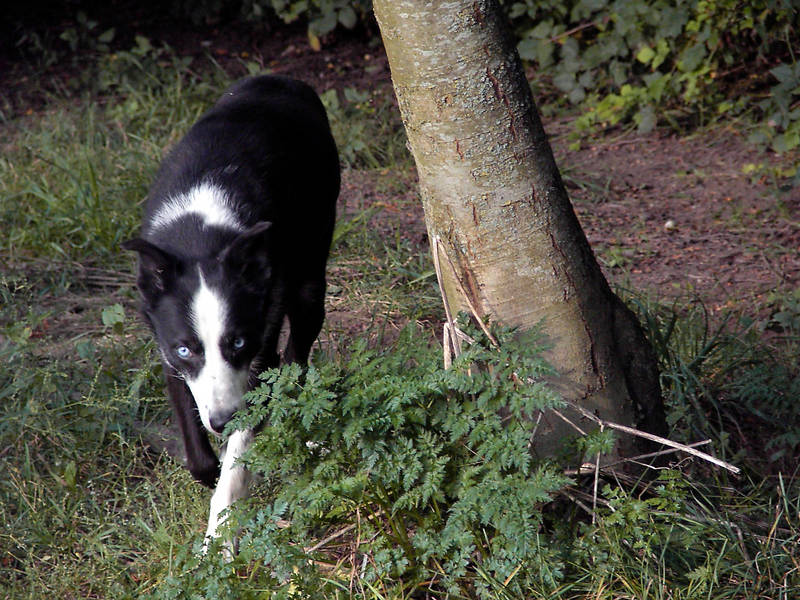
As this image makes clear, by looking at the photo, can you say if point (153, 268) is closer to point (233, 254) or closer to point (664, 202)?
point (233, 254)

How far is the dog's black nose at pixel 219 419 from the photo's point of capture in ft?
8.95

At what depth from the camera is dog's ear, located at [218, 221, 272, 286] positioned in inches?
113

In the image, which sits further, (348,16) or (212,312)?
(348,16)

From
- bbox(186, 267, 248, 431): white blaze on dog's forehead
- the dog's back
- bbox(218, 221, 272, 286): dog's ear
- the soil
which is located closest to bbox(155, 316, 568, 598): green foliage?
bbox(186, 267, 248, 431): white blaze on dog's forehead

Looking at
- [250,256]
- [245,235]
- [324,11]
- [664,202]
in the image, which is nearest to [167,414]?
[250,256]

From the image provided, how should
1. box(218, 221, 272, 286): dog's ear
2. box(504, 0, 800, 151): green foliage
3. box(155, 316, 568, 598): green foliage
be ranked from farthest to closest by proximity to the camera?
box(504, 0, 800, 151): green foliage
box(218, 221, 272, 286): dog's ear
box(155, 316, 568, 598): green foliage

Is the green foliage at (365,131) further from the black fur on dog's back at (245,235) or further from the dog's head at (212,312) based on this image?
the dog's head at (212,312)

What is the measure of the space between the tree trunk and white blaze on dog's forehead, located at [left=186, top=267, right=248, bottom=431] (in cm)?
73

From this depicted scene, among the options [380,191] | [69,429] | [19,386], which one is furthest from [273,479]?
[380,191]

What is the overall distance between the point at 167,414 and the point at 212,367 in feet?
2.93

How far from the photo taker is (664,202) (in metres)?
5.43

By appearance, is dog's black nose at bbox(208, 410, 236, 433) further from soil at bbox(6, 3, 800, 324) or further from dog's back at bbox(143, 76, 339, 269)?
soil at bbox(6, 3, 800, 324)

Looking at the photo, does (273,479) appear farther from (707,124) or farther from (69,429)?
(707,124)

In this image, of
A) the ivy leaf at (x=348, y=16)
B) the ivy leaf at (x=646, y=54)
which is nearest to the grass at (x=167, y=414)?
the ivy leaf at (x=348, y=16)
